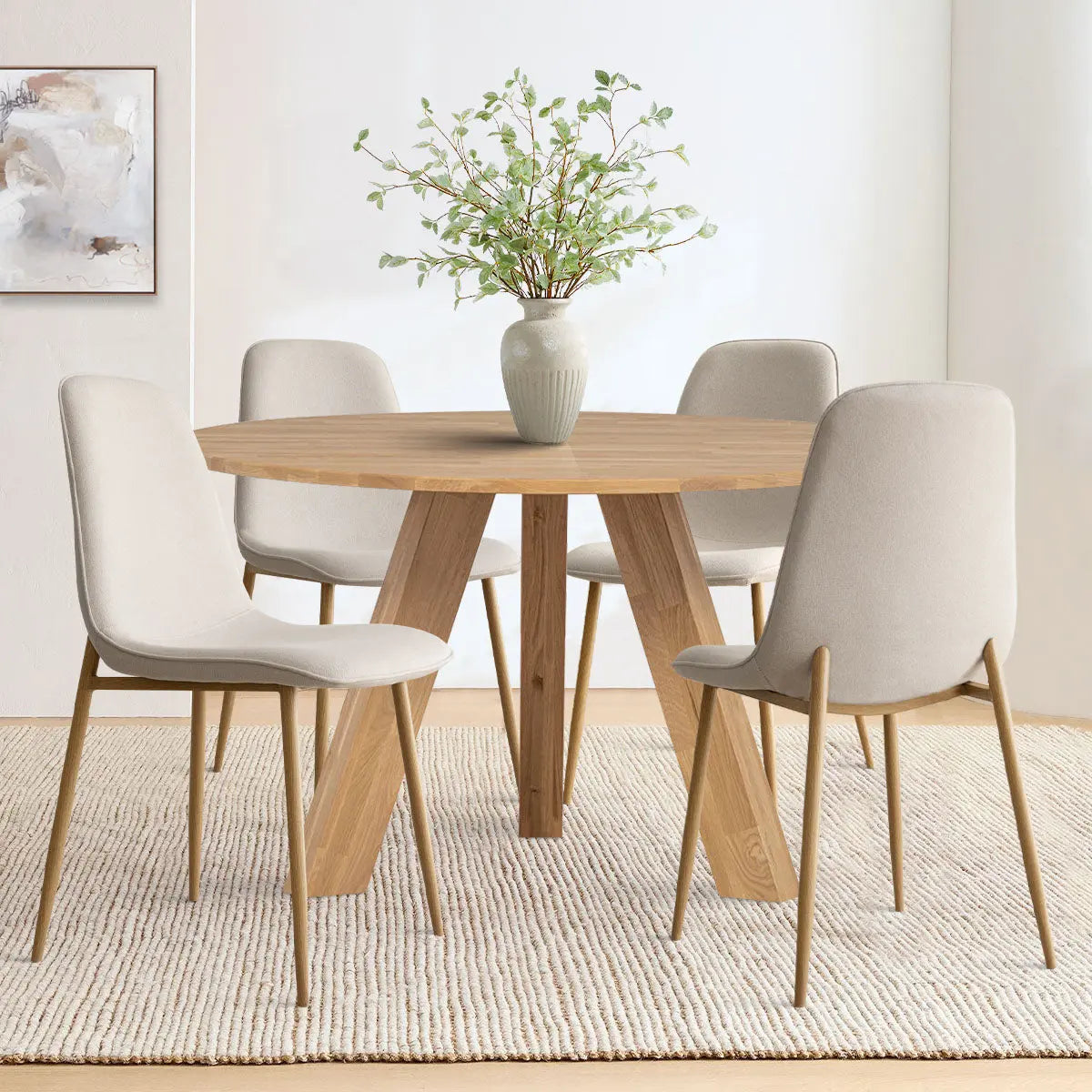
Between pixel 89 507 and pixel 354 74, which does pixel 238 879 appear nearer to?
pixel 89 507

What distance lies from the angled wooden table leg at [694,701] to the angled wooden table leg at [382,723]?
285 mm

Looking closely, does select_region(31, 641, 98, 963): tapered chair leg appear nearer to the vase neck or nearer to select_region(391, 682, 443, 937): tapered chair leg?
select_region(391, 682, 443, 937): tapered chair leg

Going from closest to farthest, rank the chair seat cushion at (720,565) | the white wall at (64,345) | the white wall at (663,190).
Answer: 1. the chair seat cushion at (720,565)
2. the white wall at (64,345)
3. the white wall at (663,190)

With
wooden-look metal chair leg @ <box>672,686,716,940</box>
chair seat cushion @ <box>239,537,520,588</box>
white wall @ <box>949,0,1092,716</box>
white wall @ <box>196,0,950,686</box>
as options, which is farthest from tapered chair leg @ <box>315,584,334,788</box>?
white wall @ <box>949,0,1092,716</box>

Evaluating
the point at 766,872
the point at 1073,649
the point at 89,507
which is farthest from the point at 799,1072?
the point at 1073,649

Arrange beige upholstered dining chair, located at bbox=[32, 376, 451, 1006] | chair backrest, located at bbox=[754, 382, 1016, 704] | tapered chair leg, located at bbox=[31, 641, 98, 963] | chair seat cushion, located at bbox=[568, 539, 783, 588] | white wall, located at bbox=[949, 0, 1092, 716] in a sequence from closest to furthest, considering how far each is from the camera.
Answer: chair backrest, located at bbox=[754, 382, 1016, 704] < beige upholstered dining chair, located at bbox=[32, 376, 451, 1006] < tapered chair leg, located at bbox=[31, 641, 98, 963] < chair seat cushion, located at bbox=[568, 539, 783, 588] < white wall, located at bbox=[949, 0, 1092, 716]

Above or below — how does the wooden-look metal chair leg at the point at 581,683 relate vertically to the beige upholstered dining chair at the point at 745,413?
below

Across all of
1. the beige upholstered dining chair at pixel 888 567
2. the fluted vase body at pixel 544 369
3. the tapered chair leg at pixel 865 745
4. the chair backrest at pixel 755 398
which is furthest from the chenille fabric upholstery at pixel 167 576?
the tapered chair leg at pixel 865 745

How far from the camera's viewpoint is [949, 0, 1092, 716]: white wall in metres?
3.93

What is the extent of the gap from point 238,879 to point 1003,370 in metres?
2.63

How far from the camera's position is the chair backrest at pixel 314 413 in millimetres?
3400

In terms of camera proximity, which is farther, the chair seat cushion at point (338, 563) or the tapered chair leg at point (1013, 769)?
the chair seat cushion at point (338, 563)

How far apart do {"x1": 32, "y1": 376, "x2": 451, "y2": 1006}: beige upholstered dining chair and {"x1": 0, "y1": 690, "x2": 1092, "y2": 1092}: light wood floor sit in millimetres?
204

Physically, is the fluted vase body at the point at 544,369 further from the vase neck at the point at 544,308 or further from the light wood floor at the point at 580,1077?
the light wood floor at the point at 580,1077
